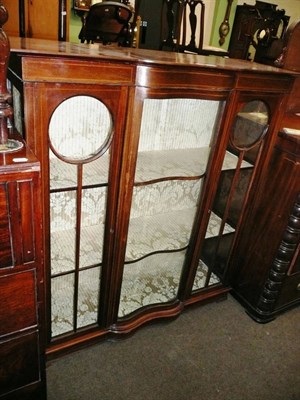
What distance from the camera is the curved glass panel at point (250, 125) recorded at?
1233mm

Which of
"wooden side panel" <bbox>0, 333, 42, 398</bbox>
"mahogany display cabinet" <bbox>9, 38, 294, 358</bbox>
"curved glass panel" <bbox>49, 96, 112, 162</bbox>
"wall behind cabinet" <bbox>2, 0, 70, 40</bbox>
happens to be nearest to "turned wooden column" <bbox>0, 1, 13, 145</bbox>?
"mahogany display cabinet" <bbox>9, 38, 294, 358</bbox>

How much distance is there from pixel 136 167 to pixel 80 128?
0.28 meters

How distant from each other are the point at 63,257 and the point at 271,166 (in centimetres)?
101

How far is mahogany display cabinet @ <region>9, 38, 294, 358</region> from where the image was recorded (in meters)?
0.86

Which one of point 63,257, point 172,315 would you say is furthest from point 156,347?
point 63,257

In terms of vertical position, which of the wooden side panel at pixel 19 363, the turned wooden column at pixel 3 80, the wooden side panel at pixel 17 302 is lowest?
the wooden side panel at pixel 19 363

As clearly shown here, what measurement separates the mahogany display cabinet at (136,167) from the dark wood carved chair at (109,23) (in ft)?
3.94

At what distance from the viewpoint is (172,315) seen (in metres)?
1.53

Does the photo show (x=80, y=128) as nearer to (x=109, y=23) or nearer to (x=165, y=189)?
(x=165, y=189)

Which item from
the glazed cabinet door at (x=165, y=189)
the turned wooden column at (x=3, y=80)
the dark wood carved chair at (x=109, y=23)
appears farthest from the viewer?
the dark wood carved chair at (x=109, y=23)

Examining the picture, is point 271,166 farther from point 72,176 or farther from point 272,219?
point 72,176

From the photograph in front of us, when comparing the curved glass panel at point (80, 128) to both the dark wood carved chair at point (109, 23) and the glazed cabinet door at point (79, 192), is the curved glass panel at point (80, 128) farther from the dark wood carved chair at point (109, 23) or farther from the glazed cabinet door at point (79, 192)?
the dark wood carved chair at point (109, 23)

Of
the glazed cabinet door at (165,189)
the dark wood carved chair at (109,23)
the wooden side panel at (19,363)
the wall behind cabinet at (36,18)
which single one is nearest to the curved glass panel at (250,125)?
the glazed cabinet door at (165,189)

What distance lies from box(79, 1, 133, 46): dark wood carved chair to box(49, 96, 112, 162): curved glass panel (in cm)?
153
